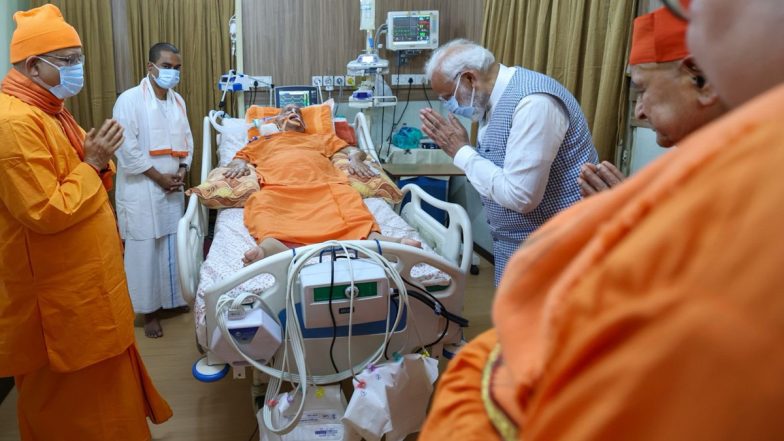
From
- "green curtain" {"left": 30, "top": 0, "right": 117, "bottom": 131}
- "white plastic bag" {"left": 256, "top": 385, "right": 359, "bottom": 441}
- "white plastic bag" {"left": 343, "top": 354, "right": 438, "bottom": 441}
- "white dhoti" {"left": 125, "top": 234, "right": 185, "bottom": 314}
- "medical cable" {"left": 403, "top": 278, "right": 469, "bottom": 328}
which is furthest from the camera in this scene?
"green curtain" {"left": 30, "top": 0, "right": 117, "bottom": 131}

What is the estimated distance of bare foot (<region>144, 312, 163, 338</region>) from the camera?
3.43 m

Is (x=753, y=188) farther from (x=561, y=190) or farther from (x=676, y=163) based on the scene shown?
(x=561, y=190)

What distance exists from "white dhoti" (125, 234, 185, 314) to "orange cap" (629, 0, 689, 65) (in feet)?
9.84

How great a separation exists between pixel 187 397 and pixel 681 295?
2.88 meters

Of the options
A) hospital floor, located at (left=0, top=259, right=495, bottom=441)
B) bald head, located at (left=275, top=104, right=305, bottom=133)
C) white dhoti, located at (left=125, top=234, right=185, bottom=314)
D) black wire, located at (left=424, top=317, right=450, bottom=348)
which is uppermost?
bald head, located at (left=275, top=104, right=305, bottom=133)

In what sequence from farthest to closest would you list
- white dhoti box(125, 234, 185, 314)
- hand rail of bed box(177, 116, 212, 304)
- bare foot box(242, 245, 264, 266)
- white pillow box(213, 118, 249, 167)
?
1. white pillow box(213, 118, 249, 167)
2. white dhoti box(125, 234, 185, 314)
3. bare foot box(242, 245, 264, 266)
4. hand rail of bed box(177, 116, 212, 304)

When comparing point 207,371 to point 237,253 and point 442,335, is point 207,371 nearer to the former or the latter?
point 237,253

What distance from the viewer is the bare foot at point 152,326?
3.43 metres

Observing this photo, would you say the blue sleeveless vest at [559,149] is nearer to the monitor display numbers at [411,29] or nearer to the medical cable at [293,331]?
the medical cable at [293,331]

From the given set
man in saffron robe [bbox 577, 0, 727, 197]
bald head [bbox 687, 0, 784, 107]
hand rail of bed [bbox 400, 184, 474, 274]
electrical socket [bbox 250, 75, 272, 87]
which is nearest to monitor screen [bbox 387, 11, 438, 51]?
electrical socket [bbox 250, 75, 272, 87]

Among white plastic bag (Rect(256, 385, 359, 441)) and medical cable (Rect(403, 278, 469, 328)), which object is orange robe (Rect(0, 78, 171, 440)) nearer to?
white plastic bag (Rect(256, 385, 359, 441))

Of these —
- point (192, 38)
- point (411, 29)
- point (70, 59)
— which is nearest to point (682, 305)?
point (70, 59)

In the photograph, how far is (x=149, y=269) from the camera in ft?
11.2

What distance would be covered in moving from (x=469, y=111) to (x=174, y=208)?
2.16 meters
